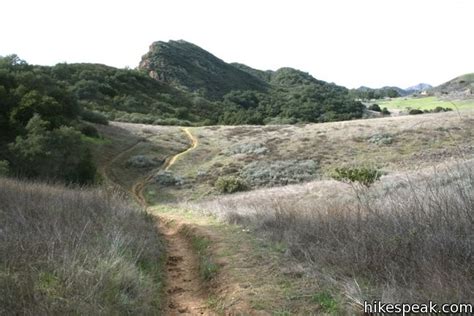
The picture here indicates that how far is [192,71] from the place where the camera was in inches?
5635

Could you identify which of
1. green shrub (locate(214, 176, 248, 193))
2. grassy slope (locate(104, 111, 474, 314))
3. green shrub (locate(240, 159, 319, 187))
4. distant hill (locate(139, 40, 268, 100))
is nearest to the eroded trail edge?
grassy slope (locate(104, 111, 474, 314))

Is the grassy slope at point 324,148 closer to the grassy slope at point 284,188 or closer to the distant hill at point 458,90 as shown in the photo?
the grassy slope at point 284,188

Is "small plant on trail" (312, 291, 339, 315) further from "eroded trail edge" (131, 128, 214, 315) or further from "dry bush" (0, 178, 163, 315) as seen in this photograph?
"dry bush" (0, 178, 163, 315)

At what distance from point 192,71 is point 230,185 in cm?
11766

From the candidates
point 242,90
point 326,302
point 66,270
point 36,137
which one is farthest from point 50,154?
point 242,90

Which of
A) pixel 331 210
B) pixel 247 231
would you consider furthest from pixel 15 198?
pixel 331 210

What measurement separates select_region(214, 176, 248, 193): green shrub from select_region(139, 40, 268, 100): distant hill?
95.6 meters

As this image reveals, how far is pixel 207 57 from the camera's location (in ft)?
540

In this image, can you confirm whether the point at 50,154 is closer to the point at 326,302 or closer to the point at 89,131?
the point at 89,131

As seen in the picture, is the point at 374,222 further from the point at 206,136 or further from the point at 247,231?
the point at 206,136

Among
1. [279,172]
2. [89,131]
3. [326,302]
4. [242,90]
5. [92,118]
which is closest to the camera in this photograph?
[326,302]

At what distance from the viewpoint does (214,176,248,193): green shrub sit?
3021cm

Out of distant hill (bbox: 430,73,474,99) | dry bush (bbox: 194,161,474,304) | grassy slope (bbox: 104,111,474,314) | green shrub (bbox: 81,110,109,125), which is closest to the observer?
dry bush (bbox: 194,161,474,304)

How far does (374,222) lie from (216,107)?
9721 centimetres
